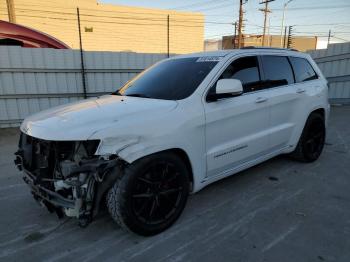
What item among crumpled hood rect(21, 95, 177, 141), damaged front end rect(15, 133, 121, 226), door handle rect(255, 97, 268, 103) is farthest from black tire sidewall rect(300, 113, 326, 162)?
damaged front end rect(15, 133, 121, 226)

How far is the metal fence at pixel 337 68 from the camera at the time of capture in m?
9.83

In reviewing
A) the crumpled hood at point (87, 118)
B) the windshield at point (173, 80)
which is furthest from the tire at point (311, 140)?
the crumpled hood at point (87, 118)

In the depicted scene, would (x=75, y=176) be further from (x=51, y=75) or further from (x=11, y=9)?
(x=11, y=9)

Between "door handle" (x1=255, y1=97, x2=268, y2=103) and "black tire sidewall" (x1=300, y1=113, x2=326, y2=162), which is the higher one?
"door handle" (x1=255, y1=97, x2=268, y2=103)

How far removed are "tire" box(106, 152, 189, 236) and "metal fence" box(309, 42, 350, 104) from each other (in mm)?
9602

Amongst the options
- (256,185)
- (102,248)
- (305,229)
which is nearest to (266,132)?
(256,185)

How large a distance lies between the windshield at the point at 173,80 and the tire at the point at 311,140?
2.15m

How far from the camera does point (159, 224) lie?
8.89 feet

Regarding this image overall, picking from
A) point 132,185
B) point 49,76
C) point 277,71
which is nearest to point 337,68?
point 277,71

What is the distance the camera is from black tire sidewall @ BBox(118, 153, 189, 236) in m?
2.39

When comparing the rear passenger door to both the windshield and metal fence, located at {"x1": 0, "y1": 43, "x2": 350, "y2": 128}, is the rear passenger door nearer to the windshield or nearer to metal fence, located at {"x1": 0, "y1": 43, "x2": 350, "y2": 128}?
the windshield

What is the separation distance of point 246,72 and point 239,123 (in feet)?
2.30

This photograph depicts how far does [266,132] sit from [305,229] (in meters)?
1.30

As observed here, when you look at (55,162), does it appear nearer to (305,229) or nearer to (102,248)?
(102,248)
